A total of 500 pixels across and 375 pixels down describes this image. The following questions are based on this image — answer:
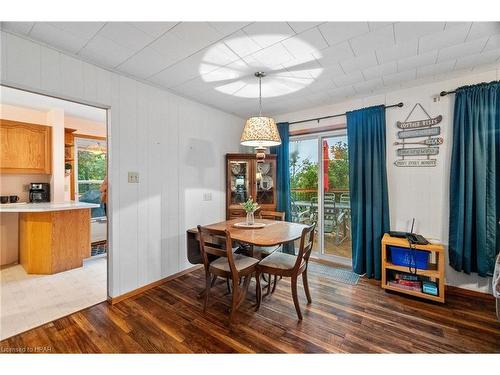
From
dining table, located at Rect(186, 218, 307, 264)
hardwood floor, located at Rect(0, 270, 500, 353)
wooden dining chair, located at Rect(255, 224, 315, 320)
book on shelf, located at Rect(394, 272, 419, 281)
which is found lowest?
hardwood floor, located at Rect(0, 270, 500, 353)

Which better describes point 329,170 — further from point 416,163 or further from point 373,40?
point 373,40

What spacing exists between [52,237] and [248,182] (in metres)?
2.81

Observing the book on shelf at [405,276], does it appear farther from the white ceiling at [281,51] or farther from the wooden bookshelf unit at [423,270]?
the white ceiling at [281,51]

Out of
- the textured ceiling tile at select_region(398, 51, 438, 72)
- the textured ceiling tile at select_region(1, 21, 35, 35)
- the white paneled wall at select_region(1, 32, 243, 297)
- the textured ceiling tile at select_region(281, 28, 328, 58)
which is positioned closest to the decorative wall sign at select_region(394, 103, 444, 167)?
the textured ceiling tile at select_region(398, 51, 438, 72)

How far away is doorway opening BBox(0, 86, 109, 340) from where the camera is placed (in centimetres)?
250

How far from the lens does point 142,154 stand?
2625 mm

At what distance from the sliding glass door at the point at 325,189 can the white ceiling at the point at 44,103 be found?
3070mm

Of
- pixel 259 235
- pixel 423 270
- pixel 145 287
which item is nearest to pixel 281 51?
pixel 259 235

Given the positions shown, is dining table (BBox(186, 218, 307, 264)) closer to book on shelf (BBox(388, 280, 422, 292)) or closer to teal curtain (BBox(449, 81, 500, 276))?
book on shelf (BBox(388, 280, 422, 292))

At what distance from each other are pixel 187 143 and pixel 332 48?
2061mm

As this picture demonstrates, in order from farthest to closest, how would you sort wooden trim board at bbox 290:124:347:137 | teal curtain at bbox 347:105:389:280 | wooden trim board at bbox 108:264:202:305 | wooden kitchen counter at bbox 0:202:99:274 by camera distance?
wooden trim board at bbox 290:124:347:137, wooden kitchen counter at bbox 0:202:99:274, teal curtain at bbox 347:105:389:280, wooden trim board at bbox 108:264:202:305

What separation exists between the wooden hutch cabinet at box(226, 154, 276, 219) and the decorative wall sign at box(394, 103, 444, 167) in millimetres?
1751
